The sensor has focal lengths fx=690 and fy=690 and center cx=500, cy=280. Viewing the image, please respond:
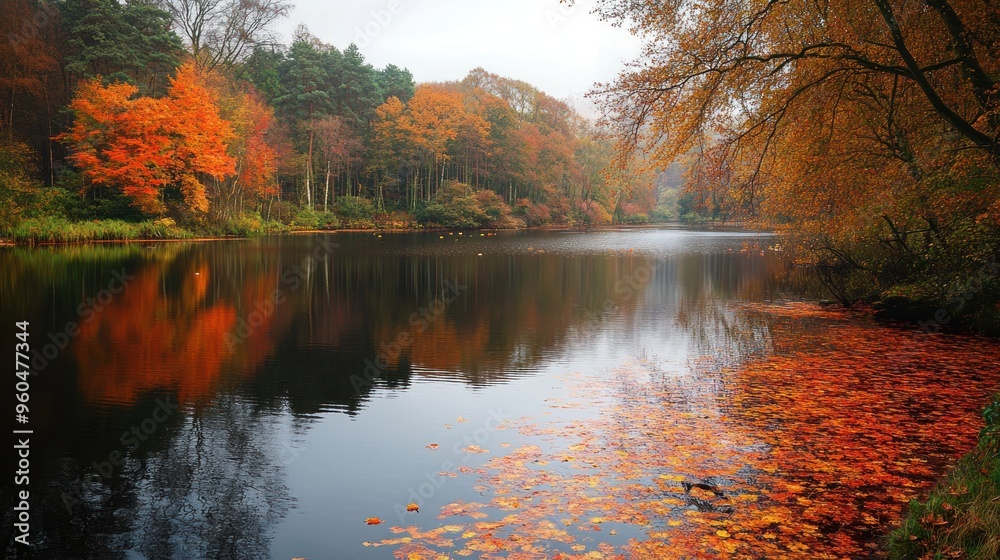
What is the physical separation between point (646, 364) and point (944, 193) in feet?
19.5

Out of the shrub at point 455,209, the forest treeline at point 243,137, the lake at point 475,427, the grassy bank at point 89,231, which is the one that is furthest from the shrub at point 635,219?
the lake at point 475,427

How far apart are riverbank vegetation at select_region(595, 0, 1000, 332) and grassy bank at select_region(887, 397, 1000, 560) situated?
6015 millimetres

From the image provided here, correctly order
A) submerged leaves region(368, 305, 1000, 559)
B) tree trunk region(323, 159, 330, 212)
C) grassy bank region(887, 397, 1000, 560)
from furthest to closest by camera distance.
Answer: tree trunk region(323, 159, 330, 212), submerged leaves region(368, 305, 1000, 559), grassy bank region(887, 397, 1000, 560)

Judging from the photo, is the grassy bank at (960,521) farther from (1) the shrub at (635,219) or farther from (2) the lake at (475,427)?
(1) the shrub at (635,219)

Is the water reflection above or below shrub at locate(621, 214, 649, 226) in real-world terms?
below

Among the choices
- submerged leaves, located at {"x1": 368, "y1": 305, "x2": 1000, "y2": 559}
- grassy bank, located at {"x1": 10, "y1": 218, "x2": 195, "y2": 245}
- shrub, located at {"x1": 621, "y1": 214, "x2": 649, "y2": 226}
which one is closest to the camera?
submerged leaves, located at {"x1": 368, "y1": 305, "x2": 1000, "y2": 559}

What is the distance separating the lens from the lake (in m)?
5.09

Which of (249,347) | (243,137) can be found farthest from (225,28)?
(249,347)

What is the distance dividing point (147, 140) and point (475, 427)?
36.3m

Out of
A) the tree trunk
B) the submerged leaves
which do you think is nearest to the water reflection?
the submerged leaves

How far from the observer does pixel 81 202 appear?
122 ft

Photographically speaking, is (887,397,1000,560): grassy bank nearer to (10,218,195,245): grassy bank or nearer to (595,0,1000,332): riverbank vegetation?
(595,0,1000,332): riverbank vegetation

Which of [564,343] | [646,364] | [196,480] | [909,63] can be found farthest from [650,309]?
[196,480]

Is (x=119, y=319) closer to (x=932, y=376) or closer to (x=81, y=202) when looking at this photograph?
(x=932, y=376)
